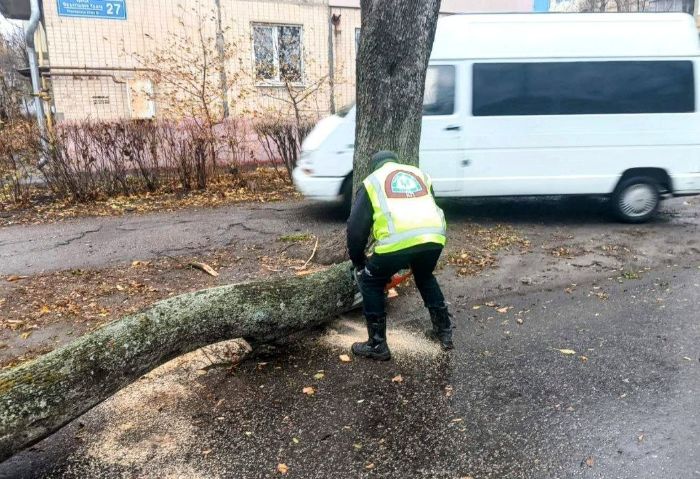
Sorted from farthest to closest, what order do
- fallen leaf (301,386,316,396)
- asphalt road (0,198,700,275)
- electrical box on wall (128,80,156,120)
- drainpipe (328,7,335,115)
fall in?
drainpipe (328,7,335,115)
electrical box on wall (128,80,156,120)
asphalt road (0,198,700,275)
fallen leaf (301,386,316,396)

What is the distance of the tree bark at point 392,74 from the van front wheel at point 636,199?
155 inches

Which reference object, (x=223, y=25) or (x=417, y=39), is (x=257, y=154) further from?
(x=417, y=39)

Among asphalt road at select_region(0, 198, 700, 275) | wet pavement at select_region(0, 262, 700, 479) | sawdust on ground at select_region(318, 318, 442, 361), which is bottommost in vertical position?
wet pavement at select_region(0, 262, 700, 479)

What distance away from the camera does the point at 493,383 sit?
3.65 m

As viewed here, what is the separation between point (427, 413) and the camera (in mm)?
3318

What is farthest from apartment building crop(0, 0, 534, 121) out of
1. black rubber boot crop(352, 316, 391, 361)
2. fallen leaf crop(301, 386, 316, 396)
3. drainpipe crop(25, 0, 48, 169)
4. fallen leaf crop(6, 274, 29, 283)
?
fallen leaf crop(301, 386, 316, 396)

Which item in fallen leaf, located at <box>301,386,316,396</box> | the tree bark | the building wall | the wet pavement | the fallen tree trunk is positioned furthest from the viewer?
the building wall

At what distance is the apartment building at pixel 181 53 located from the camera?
11539 mm

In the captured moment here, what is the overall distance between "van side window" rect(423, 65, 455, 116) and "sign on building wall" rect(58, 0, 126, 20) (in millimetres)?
7991

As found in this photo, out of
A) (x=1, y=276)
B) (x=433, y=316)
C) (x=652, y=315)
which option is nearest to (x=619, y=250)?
(x=652, y=315)

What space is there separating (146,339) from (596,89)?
6.48 m

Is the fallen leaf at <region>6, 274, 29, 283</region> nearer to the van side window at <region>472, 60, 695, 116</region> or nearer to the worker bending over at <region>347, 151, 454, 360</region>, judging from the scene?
the worker bending over at <region>347, 151, 454, 360</region>

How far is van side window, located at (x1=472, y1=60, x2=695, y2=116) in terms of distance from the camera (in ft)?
23.8

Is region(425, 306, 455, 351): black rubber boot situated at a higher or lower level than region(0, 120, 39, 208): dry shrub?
lower
